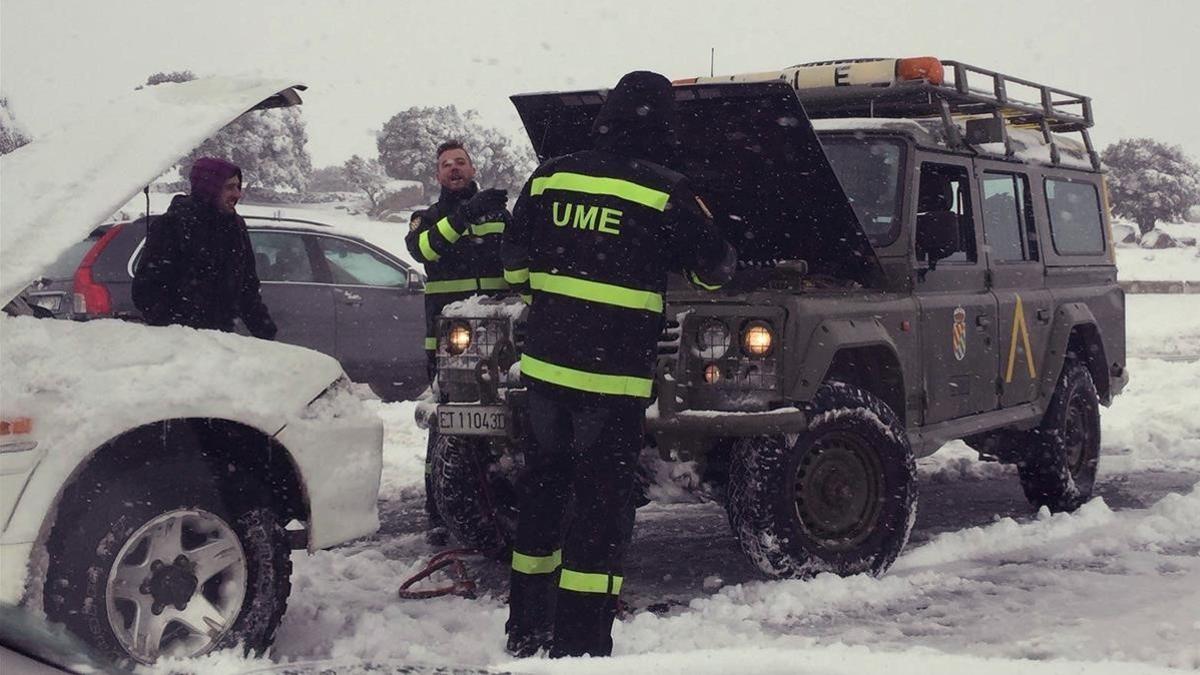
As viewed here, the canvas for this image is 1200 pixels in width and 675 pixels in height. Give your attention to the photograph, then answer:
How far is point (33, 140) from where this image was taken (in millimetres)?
3803

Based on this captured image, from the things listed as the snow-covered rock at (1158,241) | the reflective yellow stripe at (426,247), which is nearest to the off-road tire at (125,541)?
the reflective yellow stripe at (426,247)

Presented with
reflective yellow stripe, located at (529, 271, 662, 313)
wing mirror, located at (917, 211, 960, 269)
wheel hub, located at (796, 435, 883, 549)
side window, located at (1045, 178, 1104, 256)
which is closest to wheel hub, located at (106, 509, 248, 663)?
reflective yellow stripe, located at (529, 271, 662, 313)

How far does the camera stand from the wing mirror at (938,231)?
5.99 metres

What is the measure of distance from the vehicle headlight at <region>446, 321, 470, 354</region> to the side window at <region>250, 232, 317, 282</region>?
15.8 ft

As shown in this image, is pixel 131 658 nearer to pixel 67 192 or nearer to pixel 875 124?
pixel 67 192

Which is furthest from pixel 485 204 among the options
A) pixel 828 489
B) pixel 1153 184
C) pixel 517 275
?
pixel 1153 184

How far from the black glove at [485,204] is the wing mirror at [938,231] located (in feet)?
6.46

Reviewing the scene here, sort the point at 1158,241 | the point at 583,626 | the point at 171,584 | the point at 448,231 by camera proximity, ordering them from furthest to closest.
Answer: the point at 1158,241 < the point at 448,231 < the point at 583,626 < the point at 171,584

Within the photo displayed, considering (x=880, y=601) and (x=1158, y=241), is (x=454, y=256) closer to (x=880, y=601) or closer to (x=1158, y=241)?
(x=880, y=601)

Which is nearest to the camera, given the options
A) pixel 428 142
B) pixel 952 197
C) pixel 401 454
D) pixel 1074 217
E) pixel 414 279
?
pixel 952 197

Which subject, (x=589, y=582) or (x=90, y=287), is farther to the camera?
(x=90, y=287)

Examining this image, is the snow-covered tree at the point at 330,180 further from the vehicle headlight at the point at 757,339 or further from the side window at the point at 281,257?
the vehicle headlight at the point at 757,339

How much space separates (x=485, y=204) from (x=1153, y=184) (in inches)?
2274

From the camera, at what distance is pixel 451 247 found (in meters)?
6.38
